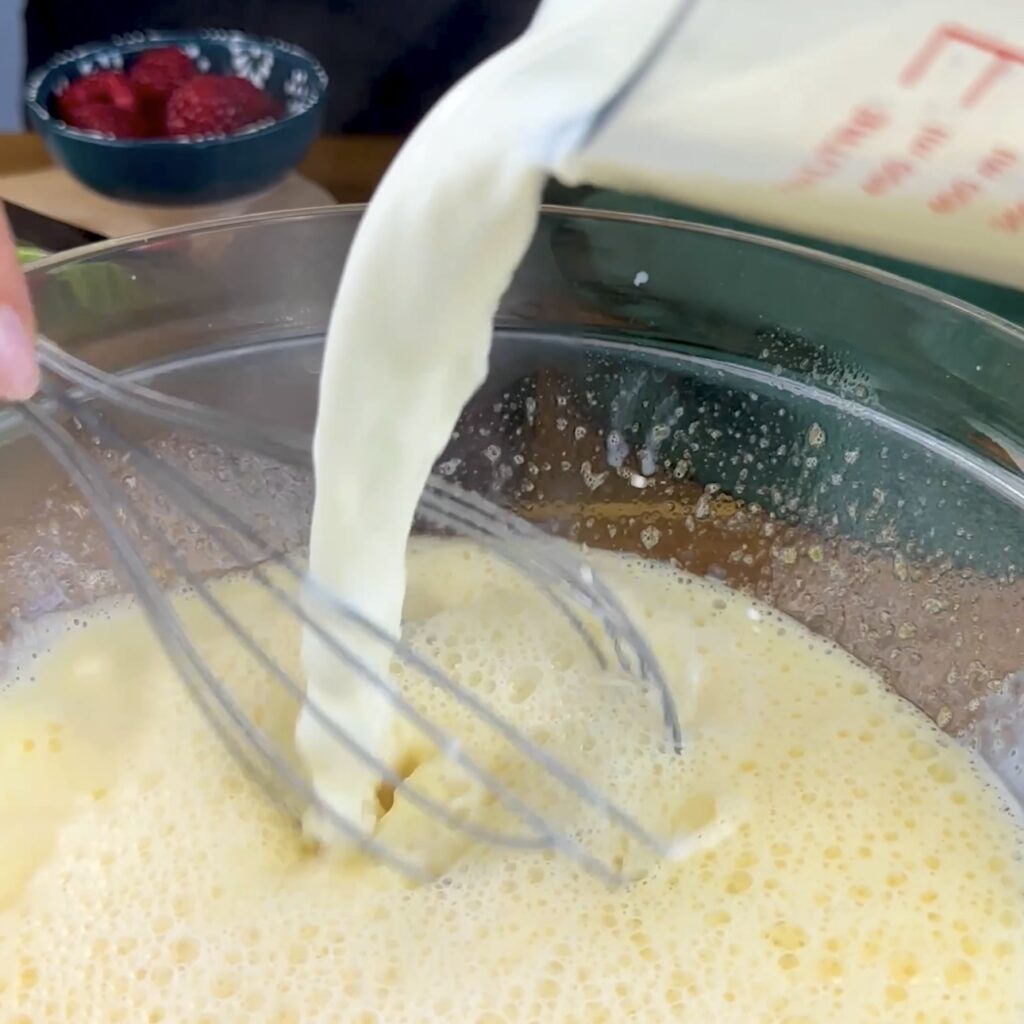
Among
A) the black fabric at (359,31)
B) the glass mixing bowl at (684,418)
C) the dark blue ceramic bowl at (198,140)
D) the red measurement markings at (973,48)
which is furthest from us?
the black fabric at (359,31)

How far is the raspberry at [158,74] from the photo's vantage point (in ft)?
3.09

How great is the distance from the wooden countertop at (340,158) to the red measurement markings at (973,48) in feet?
2.71

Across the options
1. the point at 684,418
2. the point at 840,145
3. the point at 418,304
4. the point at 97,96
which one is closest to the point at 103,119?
the point at 97,96

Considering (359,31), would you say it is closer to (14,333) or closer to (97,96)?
→ (97,96)

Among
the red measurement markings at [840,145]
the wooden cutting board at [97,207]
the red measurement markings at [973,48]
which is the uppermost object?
the red measurement markings at [973,48]

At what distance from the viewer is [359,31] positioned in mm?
1020

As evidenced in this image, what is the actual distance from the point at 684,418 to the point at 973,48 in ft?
1.40

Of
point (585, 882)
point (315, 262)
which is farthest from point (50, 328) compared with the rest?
point (585, 882)

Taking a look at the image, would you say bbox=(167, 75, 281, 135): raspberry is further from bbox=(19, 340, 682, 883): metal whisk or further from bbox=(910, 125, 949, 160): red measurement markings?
bbox=(910, 125, 949, 160): red measurement markings

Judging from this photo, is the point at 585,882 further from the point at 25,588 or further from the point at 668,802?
the point at 25,588

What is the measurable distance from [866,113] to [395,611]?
0.33 meters

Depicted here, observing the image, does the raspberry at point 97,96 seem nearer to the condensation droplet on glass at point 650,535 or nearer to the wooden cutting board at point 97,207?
the wooden cutting board at point 97,207

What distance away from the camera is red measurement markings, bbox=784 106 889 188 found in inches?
10.8

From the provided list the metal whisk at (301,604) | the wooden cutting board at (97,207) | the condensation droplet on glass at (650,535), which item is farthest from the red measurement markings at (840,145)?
the wooden cutting board at (97,207)
